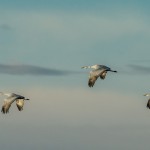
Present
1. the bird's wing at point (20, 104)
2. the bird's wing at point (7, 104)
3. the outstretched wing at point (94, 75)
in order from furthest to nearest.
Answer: the bird's wing at point (20, 104), the bird's wing at point (7, 104), the outstretched wing at point (94, 75)

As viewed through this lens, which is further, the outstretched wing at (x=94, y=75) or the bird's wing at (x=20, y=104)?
the bird's wing at (x=20, y=104)

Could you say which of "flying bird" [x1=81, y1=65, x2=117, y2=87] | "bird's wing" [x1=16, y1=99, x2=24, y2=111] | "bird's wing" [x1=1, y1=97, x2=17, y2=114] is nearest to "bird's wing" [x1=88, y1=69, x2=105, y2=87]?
"flying bird" [x1=81, y1=65, x2=117, y2=87]

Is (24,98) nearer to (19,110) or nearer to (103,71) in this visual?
(19,110)

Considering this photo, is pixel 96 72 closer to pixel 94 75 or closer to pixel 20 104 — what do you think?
pixel 94 75

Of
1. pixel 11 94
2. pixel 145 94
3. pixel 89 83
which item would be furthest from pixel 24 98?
pixel 145 94

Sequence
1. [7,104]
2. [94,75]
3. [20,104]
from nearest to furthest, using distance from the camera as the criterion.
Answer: [94,75], [7,104], [20,104]

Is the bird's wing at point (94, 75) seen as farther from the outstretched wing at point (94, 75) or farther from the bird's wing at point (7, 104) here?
the bird's wing at point (7, 104)

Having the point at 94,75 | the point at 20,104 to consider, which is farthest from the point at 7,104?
the point at 94,75

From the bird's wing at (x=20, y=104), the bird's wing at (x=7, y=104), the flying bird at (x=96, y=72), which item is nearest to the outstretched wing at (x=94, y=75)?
the flying bird at (x=96, y=72)

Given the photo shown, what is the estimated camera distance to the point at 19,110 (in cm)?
12069

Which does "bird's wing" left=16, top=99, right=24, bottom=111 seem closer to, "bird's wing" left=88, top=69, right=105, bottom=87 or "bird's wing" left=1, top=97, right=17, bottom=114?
"bird's wing" left=1, top=97, right=17, bottom=114

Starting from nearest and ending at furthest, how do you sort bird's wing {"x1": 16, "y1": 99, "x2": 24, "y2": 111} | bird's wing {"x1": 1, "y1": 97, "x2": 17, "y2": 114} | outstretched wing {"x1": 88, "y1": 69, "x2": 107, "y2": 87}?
outstretched wing {"x1": 88, "y1": 69, "x2": 107, "y2": 87}
bird's wing {"x1": 1, "y1": 97, "x2": 17, "y2": 114}
bird's wing {"x1": 16, "y1": 99, "x2": 24, "y2": 111}

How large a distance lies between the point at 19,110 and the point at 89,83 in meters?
15.8

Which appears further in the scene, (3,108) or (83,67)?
(83,67)
